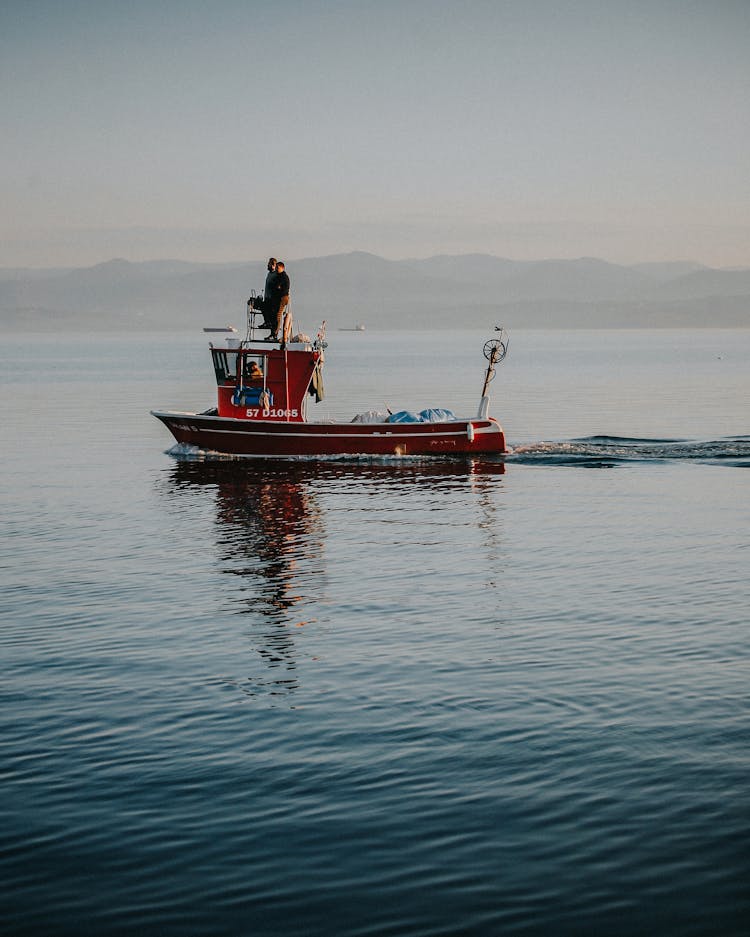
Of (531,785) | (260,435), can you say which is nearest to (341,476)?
(260,435)

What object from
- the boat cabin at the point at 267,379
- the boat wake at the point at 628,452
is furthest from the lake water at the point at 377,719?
the boat cabin at the point at 267,379

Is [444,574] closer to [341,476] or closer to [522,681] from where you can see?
[522,681]

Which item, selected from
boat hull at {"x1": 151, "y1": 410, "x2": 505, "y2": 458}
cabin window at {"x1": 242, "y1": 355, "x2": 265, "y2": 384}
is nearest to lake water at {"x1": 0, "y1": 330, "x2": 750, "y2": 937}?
boat hull at {"x1": 151, "y1": 410, "x2": 505, "y2": 458}

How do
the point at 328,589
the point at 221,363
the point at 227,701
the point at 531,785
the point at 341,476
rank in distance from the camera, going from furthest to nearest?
the point at 221,363, the point at 341,476, the point at 328,589, the point at 227,701, the point at 531,785

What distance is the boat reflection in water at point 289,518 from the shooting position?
20188 millimetres

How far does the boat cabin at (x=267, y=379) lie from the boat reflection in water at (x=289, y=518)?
206 cm

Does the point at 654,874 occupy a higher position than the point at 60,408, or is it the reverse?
the point at 60,408

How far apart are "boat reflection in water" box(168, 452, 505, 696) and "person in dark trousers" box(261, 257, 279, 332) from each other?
18.0ft

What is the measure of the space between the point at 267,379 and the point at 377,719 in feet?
104

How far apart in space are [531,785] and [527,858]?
176 cm

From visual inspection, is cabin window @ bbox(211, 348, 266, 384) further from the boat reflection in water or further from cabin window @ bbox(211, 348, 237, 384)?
the boat reflection in water

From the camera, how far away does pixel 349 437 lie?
45938mm

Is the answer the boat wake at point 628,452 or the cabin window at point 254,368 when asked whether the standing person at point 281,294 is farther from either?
the boat wake at point 628,452

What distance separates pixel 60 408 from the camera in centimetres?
8488
